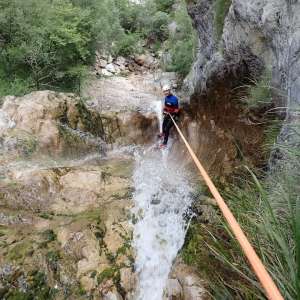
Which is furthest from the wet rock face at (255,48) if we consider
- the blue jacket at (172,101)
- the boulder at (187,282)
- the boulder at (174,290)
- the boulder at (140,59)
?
the boulder at (140,59)

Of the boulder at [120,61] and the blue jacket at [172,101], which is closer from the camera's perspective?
the blue jacket at [172,101]

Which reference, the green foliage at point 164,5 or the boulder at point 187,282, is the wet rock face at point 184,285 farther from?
the green foliage at point 164,5

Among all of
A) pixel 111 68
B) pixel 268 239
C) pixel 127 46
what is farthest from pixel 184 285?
pixel 127 46

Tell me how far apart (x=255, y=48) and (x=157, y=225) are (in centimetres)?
399

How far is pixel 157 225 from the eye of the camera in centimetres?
681

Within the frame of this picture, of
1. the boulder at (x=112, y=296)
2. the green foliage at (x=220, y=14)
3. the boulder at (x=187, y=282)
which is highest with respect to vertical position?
the green foliage at (x=220, y=14)

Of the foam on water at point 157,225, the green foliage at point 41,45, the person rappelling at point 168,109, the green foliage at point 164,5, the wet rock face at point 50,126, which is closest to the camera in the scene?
the foam on water at point 157,225

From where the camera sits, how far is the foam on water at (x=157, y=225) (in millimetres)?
5818

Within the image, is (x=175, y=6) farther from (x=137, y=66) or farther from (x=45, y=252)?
(x=45, y=252)

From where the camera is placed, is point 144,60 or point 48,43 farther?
point 144,60

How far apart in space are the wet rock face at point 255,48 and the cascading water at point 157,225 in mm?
2575

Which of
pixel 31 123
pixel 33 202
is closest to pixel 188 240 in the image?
pixel 33 202

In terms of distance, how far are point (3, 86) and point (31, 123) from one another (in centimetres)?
341

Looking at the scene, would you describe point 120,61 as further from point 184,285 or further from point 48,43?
point 184,285
